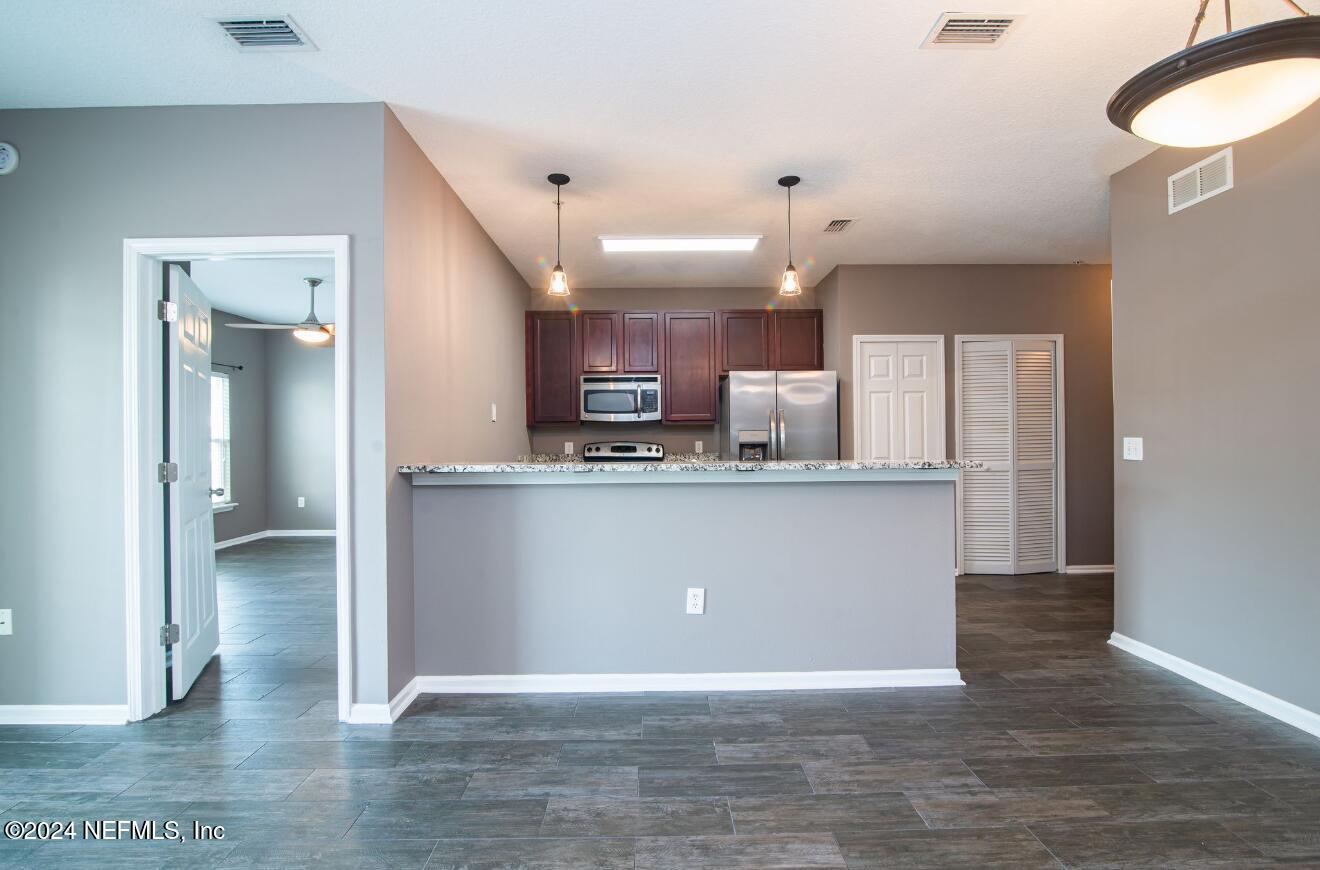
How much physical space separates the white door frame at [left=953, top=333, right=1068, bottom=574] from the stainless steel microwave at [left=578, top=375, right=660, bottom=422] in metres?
2.40

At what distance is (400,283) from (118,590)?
5.42 ft

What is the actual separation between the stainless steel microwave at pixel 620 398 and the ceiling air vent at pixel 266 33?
3.42m

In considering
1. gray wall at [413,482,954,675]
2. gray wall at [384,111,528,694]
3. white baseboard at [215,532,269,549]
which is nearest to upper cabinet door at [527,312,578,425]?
gray wall at [384,111,528,694]

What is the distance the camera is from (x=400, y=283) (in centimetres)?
265

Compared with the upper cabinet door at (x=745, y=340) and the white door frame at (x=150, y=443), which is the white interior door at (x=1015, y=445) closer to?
the upper cabinet door at (x=745, y=340)

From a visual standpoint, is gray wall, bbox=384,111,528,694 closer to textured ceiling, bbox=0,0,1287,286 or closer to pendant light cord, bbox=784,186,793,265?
textured ceiling, bbox=0,0,1287,286

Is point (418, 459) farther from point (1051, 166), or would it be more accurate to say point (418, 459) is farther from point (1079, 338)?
point (1079, 338)

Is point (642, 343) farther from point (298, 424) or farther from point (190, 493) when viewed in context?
point (298, 424)

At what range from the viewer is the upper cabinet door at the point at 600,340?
5469 millimetres

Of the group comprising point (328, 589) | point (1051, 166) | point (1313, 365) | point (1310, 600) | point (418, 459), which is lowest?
point (328, 589)

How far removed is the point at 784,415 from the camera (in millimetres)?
4898

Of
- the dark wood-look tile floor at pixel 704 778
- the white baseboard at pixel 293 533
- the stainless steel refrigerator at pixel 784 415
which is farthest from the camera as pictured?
the white baseboard at pixel 293 533

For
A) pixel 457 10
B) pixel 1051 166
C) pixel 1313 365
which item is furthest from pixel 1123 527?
pixel 457 10

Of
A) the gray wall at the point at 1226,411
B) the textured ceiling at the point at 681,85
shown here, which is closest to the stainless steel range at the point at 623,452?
the textured ceiling at the point at 681,85
